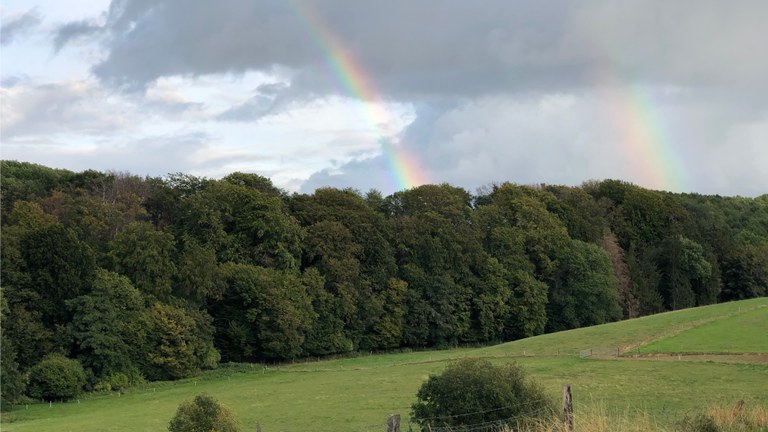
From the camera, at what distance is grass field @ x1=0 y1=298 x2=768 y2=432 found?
3906 cm

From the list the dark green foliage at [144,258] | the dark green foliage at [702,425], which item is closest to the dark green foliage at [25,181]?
the dark green foliage at [144,258]

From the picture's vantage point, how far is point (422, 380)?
42812mm

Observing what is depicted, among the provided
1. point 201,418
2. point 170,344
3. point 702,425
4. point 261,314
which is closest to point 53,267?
point 170,344

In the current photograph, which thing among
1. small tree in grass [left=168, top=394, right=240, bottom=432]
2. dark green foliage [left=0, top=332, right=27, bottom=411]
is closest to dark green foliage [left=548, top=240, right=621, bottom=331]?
dark green foliage [left=0, top=332, right=27, bottom=411]

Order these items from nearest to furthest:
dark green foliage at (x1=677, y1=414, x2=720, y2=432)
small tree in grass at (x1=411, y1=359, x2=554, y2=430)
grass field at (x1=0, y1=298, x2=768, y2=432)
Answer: dark green foliage at (x1=677, y1=414, x2=720, y2=432), small tree in grass at (x1=411, y1=359, x2=554, y2=430), grass field at (x1=0, y1=298, x2=768, y2=432)

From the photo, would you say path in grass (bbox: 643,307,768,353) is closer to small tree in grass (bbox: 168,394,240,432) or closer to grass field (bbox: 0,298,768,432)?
grass field (bbox: 0,298,768,432)

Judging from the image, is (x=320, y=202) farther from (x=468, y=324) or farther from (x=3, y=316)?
(x=3, y=316)

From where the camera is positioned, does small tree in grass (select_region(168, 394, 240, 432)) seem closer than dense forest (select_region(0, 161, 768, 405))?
Yes

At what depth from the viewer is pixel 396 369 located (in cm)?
6375

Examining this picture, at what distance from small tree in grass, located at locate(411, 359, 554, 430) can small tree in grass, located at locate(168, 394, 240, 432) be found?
7.23 m

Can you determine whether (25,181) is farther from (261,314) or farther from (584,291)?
(584,291)

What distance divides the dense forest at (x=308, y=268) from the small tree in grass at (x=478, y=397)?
3949 centimetres

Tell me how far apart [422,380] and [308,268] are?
41.9 meters

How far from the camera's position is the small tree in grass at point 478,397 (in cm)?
2397
